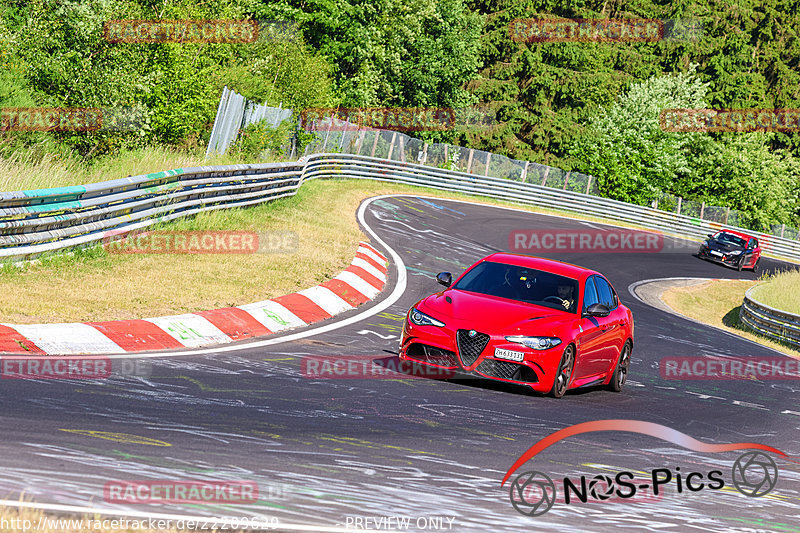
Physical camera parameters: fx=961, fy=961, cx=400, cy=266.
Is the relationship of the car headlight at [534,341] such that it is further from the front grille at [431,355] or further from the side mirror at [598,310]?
the side mirror at [598,310]

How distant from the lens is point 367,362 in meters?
10.6

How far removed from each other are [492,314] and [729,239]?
3038 cm

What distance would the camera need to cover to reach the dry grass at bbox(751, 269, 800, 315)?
25219 mm

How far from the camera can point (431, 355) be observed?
9.92m

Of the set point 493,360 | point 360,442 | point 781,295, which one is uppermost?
point 493,360

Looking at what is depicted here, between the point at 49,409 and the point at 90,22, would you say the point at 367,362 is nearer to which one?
the point at 49,409

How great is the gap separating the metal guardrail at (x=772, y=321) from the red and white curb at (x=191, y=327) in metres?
11.0

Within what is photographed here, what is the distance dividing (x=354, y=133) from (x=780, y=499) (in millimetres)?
34885

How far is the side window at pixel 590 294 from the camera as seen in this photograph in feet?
36.6

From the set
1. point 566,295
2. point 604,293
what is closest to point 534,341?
point 566,295

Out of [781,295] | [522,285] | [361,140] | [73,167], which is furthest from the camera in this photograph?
[361,140]

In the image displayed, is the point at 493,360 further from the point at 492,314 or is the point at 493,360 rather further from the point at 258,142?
the point at 258,142

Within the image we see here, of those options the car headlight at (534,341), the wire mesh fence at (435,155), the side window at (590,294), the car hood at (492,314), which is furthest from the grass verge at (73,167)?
the wire mesh fence at (435,155)

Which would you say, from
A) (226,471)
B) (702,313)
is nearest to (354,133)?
(702,313)
